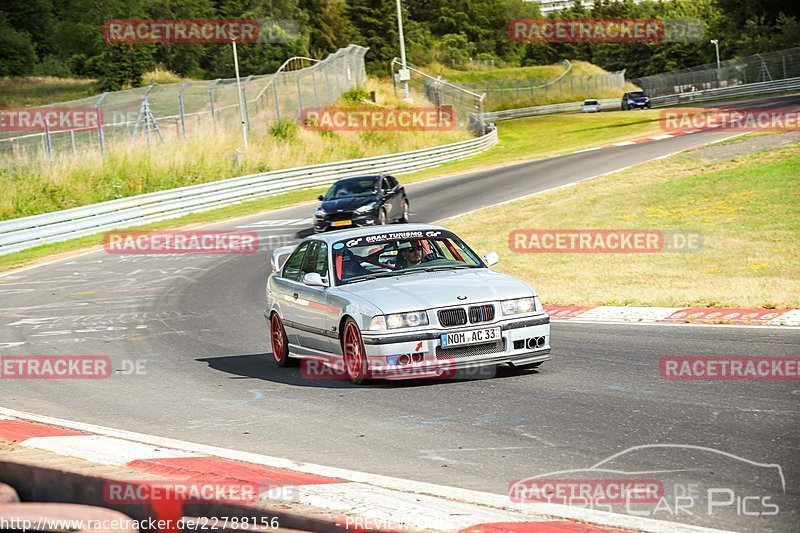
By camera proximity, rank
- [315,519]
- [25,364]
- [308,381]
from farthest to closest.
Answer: [25,364]
[308,381]
[315,519]

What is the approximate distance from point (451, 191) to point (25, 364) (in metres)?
22.4

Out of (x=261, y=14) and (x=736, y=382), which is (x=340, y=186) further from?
(x=261, y=14)

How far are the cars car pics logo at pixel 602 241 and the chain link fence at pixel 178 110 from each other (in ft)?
58.5

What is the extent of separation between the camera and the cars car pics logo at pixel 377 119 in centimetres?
4972

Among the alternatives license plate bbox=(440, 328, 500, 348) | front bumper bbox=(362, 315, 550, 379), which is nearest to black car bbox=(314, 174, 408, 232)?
front bumper bbox=(362, 315, 550, 379)

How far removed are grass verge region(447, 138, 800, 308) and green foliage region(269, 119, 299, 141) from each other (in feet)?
59.1

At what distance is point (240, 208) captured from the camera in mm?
35125

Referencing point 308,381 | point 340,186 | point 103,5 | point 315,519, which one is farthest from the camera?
point 103,5

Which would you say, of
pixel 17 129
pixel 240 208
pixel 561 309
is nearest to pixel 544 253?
pixel 561 309

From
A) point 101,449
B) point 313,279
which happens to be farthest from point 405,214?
point 101,449

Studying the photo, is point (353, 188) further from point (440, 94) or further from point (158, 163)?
point (440, 94)

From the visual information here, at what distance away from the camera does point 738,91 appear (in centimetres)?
7438

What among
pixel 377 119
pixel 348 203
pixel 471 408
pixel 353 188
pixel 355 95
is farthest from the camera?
pixel 355 95

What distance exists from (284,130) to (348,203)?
67.4 ft
